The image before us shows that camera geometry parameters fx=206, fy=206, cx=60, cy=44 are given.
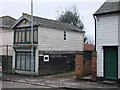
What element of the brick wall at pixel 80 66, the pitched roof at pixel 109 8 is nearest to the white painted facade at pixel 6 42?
the brick wall at pixel 80 66

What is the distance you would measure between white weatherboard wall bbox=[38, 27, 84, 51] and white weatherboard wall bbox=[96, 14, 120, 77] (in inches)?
261

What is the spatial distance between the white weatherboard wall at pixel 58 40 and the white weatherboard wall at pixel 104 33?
663 cm

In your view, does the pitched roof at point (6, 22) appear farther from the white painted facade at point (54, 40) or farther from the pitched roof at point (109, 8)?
the pitched roof at point (109, 8)

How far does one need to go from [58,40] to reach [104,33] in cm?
806

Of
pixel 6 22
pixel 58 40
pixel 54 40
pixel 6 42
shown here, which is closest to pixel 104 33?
pixel 54 40

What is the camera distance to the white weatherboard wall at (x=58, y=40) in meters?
20.4

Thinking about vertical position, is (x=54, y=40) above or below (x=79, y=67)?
above

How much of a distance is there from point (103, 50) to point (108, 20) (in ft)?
7.24

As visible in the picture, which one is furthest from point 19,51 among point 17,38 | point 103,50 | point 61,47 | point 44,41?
point 103,50

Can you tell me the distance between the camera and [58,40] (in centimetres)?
2239

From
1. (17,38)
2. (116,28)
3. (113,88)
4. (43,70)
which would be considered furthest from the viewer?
(17,38)

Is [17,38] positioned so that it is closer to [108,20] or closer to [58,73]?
[58,73]

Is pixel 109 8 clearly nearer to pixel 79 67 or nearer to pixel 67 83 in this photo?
pixel 79 67

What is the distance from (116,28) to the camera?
1443cm
